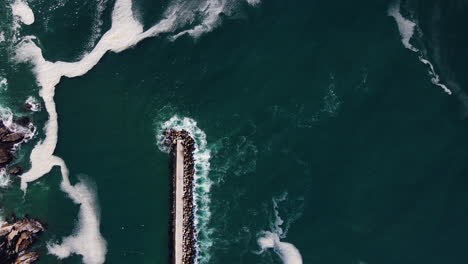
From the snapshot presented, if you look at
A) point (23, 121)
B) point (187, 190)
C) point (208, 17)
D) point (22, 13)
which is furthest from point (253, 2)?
point (23, 121)

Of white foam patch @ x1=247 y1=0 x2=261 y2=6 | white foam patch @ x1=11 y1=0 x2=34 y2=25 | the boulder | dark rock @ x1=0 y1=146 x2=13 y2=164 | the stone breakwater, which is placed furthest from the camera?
white foam patch @ x1=247 y1=0 x2=261 y2=6

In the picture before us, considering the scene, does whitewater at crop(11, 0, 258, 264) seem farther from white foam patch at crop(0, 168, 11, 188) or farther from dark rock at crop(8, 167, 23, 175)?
white foam patch at crop(0, 168, 11, 188)

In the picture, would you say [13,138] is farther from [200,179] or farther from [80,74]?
[200,179]

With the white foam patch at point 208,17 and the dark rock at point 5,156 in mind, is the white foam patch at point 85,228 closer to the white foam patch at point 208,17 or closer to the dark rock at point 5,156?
the dark rock at point 5,156

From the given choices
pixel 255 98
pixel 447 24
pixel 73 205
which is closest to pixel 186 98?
pixel 255 98

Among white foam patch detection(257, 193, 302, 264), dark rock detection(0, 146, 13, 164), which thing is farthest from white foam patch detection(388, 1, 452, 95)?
dark rock detection(0, 146, 13, 164)
